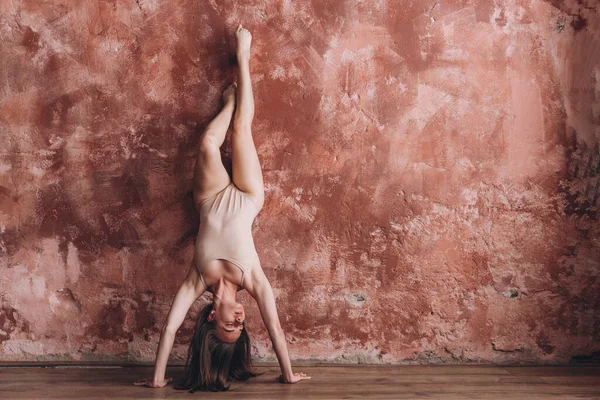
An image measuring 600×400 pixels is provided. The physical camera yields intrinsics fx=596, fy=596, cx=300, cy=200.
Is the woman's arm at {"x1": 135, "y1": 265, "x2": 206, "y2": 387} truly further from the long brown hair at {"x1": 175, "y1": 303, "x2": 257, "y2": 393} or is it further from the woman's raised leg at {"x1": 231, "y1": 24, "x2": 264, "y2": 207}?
the woman's raised leg at {"x1": 231, "y1": 24, "x2": 264, "y2": 207}

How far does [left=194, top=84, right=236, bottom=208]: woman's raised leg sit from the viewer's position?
352 cm

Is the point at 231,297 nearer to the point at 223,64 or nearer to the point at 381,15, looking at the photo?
the point at 223,64

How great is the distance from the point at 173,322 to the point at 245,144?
1.12 m

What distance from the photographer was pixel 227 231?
3.44 metres

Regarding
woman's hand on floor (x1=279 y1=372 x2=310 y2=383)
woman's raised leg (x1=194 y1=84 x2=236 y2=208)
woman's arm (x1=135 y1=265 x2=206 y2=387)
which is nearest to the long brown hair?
woman's arm (x1=135 y1=265 x2=206 y2=387)

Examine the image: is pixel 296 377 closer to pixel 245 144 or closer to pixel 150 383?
pixel 150 383

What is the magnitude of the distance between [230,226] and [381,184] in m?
1.03

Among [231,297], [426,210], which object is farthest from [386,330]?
A: [231,297]

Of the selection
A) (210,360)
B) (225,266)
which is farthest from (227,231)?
(210,360)

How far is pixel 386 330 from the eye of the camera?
3.82m

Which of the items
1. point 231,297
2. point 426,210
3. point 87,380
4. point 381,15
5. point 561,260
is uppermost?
point 381,15

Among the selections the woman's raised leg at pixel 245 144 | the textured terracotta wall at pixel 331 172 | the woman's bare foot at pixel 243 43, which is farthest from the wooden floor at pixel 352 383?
the woman's bare foot at pixel 243 43

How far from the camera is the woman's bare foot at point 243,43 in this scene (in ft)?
11.9

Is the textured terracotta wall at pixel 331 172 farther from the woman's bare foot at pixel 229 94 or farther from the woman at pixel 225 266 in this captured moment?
the woman at pixel 225 266
